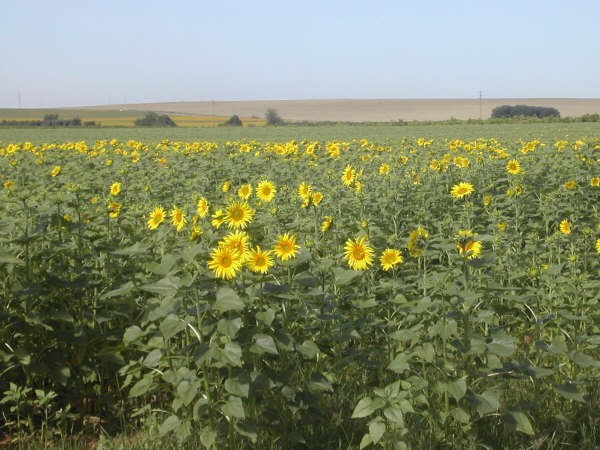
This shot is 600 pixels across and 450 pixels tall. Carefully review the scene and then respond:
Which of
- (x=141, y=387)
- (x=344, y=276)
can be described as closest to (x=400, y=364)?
(x=344, y=276)

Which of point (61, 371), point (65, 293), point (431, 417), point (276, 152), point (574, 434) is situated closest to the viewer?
point (431, 417)

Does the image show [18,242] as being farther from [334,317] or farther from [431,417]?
[431,417]

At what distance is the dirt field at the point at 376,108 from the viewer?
87562mm

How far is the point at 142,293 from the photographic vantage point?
173 inches

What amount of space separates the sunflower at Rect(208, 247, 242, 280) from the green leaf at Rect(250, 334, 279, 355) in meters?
0.28

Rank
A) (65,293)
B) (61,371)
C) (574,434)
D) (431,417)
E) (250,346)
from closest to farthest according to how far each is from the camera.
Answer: (250,346) → (431,417) → (574,434) → (61,371) → (65,293)

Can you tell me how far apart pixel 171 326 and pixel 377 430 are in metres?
0.94

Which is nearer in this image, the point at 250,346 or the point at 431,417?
the point at 250,346

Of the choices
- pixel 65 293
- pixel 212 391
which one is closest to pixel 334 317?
pixel 212 391

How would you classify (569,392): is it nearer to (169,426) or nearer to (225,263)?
(225,263)

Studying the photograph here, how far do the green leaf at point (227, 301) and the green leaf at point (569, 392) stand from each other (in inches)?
62.1

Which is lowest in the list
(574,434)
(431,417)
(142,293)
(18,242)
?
(574,434)

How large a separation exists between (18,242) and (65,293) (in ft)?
1.77

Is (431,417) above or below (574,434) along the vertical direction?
above
